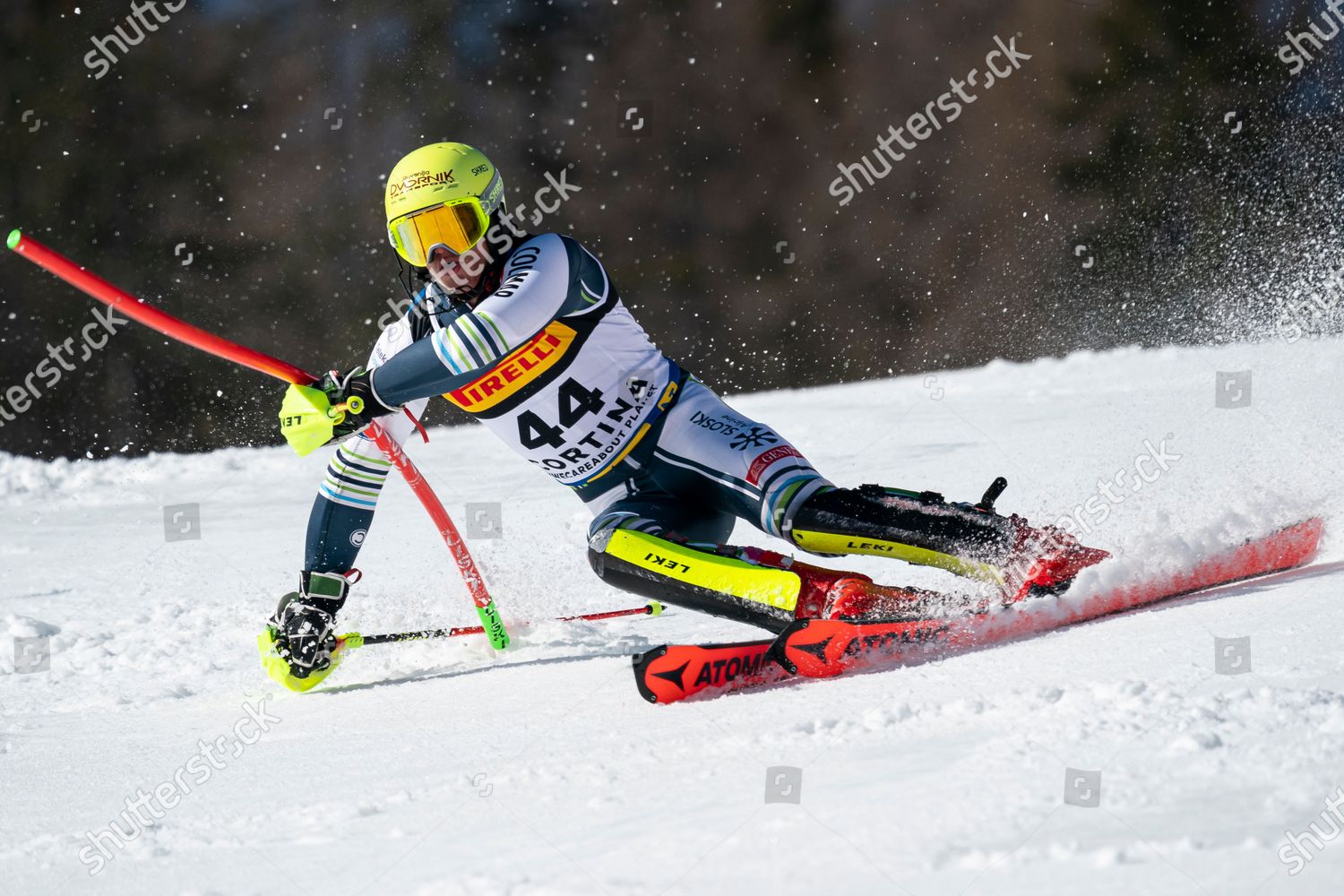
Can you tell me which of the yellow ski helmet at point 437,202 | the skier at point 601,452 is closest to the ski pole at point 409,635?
the skier at point 601,452

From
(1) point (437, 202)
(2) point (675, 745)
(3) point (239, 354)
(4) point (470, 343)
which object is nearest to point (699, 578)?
(2) point (675, 745)

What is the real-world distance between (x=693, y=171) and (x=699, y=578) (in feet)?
41.3

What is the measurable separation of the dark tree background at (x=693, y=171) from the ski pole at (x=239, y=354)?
31.2 feet

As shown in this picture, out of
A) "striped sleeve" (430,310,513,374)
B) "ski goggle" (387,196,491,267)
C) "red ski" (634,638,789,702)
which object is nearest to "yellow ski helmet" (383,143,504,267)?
"ski goggle" (387,196,491,267)

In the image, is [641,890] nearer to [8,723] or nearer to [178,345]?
[8,723]

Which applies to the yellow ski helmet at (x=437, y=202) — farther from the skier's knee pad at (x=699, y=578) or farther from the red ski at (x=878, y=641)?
the red ski at (x=878, y=641)

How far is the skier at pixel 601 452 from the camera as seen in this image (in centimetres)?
314

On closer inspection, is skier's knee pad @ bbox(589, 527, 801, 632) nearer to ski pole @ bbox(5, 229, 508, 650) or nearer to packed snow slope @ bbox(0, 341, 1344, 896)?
packed snow slope @ bbox(0, 341, 1344, 896)

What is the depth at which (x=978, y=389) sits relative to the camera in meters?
8.31

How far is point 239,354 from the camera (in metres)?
3.38

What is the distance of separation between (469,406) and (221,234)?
38.5 ft

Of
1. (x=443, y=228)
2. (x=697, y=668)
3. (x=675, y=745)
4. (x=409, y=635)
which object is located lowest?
(x=675, y=745)

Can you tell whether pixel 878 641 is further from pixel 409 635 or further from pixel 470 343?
pixel 409 635

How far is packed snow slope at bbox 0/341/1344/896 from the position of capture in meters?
1.86
